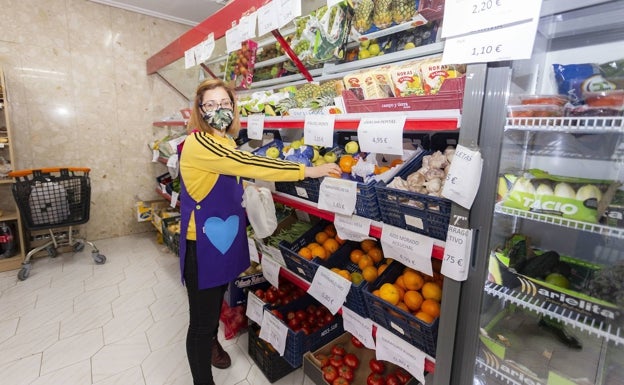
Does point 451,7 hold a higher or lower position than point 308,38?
lower

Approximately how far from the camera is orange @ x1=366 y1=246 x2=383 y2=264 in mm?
1787

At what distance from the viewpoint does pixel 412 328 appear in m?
1.25

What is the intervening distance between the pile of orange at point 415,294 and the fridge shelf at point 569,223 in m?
0.52

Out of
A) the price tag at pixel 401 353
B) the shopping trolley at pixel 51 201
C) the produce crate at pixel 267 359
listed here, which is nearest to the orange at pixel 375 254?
the price tag at pixel 401 353

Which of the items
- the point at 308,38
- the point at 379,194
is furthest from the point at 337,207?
the point at 308,38

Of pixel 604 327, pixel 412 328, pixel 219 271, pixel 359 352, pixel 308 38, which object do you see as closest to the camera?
pixel 604 327

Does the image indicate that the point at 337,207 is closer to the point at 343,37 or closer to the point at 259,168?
the point at 259,168

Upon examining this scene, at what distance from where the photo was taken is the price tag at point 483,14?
82 centimetres

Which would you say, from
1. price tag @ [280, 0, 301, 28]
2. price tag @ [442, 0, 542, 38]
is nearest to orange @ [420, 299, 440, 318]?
price tag @ [442, 0, 542, 38]

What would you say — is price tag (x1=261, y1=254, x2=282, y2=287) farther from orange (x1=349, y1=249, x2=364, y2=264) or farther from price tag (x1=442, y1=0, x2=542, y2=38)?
price tag (x1=442, y1=0, x2=542, y2=38)

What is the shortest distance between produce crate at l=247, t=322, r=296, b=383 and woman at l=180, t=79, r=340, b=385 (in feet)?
1.29

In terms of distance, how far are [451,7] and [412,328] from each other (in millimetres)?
1128

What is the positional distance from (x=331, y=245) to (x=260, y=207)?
1.59 feet

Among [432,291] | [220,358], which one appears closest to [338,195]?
[432,291]
